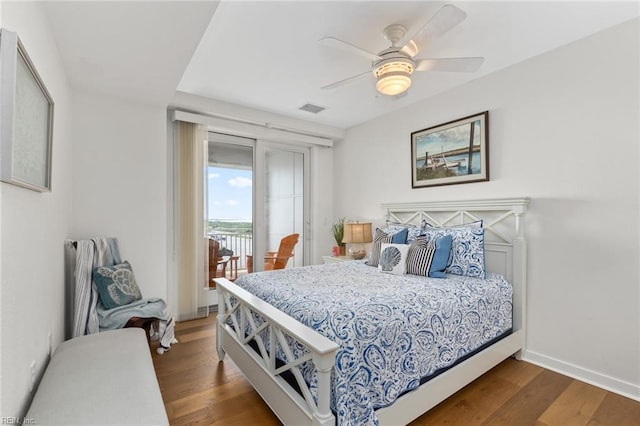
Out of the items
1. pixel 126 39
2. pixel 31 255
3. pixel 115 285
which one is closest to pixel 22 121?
pixel 31 255

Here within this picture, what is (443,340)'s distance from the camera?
6.19 feet

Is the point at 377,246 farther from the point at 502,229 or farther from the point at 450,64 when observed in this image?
the point at 450,64

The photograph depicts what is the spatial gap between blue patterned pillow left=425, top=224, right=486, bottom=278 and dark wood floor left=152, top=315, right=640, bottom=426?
81 cm

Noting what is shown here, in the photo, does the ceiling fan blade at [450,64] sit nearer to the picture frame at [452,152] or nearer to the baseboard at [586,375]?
the picture frame at [452,152]

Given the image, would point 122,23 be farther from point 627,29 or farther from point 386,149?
point 627,29

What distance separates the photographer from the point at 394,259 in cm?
270

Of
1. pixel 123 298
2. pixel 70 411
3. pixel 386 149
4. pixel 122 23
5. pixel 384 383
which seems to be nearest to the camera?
pixel 70 411

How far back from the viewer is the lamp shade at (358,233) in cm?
392

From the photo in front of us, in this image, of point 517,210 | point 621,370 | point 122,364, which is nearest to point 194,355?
point 122,364

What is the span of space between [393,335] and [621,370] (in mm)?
1890

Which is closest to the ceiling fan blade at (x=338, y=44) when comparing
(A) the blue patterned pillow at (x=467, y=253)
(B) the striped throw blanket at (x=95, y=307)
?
(A) the blue patterned pillow at (x=467, y=253)

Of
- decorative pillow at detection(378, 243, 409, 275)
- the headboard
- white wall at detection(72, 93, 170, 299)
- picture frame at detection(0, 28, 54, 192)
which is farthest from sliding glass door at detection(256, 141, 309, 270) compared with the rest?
picture frame at detection(0, 28, 54, 192)

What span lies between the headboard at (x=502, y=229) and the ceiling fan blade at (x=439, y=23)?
1610 mm

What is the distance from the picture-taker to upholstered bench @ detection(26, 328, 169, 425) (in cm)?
119
